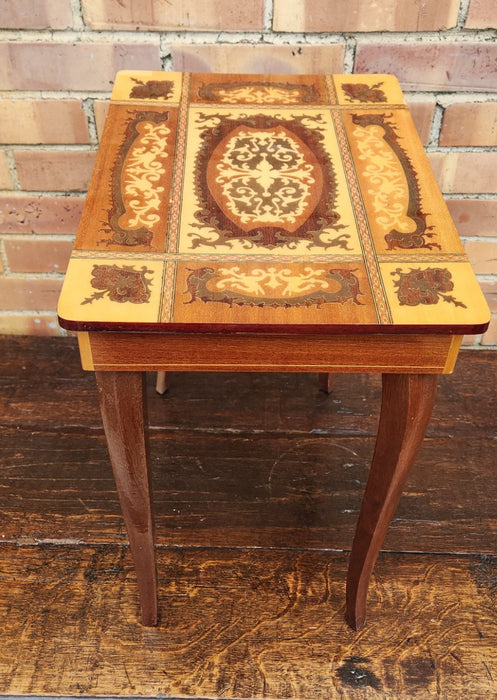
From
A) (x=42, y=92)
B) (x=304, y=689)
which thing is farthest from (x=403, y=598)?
(x=42, y=92)

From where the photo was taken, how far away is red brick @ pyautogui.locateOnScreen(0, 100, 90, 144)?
4.00ft

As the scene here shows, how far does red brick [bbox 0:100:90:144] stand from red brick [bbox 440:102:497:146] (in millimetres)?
659

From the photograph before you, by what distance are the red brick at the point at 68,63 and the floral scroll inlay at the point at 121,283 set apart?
1.99 ft

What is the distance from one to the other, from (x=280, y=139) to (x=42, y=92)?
20.1 inches

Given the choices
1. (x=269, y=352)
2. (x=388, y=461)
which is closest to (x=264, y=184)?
(x=269, y=352)

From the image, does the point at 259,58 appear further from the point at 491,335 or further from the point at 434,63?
the point at 491,335

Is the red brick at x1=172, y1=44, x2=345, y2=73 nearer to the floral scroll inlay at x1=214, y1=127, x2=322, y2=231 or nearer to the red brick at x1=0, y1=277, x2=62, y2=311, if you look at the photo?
the floral scroll inlay at x1=214, y1=127, x2=322, y2=231

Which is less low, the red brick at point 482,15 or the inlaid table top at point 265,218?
the red brick at point 482,15

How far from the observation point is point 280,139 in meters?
0.95

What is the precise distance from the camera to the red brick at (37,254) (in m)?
1.38

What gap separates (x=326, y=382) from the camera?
1369 mm

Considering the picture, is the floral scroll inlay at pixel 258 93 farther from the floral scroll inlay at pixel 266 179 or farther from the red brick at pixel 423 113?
the red brick at pixel 423 113

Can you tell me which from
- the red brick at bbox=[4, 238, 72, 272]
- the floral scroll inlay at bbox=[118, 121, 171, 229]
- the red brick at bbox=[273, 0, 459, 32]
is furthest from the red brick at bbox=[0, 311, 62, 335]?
the red brick at bbox=[273, 0, 459, 32]

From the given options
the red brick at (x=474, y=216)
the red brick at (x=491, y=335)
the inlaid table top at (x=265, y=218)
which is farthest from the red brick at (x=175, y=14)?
the red brick at (x=491, y=335)
